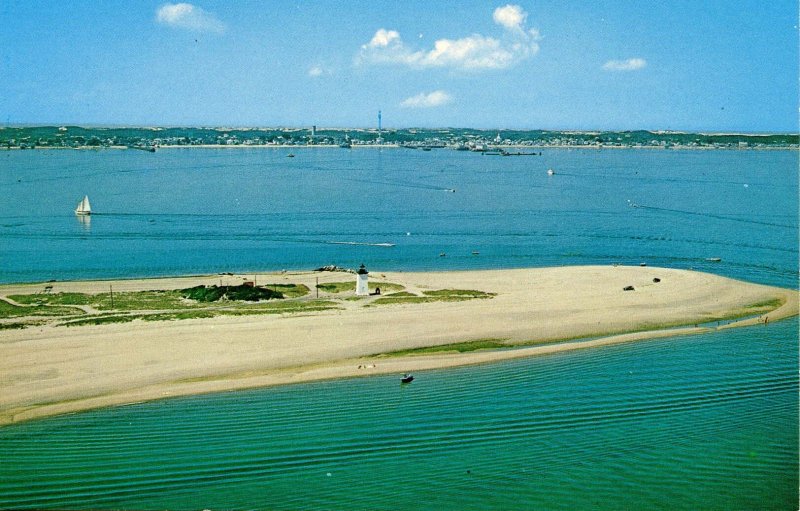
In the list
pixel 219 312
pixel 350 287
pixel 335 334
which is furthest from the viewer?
pixel 350 287

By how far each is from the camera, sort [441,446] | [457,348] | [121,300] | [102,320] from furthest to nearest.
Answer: [121,300] < [102,320] < [457,348] < [441,446]

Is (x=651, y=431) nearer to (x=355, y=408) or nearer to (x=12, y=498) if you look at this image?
(x=355, y=408)

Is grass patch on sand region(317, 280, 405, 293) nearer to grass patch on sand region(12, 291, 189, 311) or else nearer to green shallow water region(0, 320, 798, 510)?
grass patch on sand region(12, 291, 189, 311)

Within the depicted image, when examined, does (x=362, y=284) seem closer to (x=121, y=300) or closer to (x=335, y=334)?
(x=335, y=334)

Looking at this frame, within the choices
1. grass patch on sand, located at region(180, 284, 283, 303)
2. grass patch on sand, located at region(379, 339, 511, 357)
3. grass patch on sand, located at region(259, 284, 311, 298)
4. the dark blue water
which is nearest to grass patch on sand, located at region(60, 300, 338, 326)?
grass patch on sand, located at region(180, 284, 283, 303)

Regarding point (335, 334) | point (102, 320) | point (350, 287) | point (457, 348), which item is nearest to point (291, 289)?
point (350, 287)

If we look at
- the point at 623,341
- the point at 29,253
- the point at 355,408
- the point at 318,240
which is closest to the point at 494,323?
the point at 623,341

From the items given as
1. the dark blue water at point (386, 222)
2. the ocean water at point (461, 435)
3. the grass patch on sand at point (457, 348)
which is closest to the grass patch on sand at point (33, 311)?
the dark blue water at point (386, 222)
